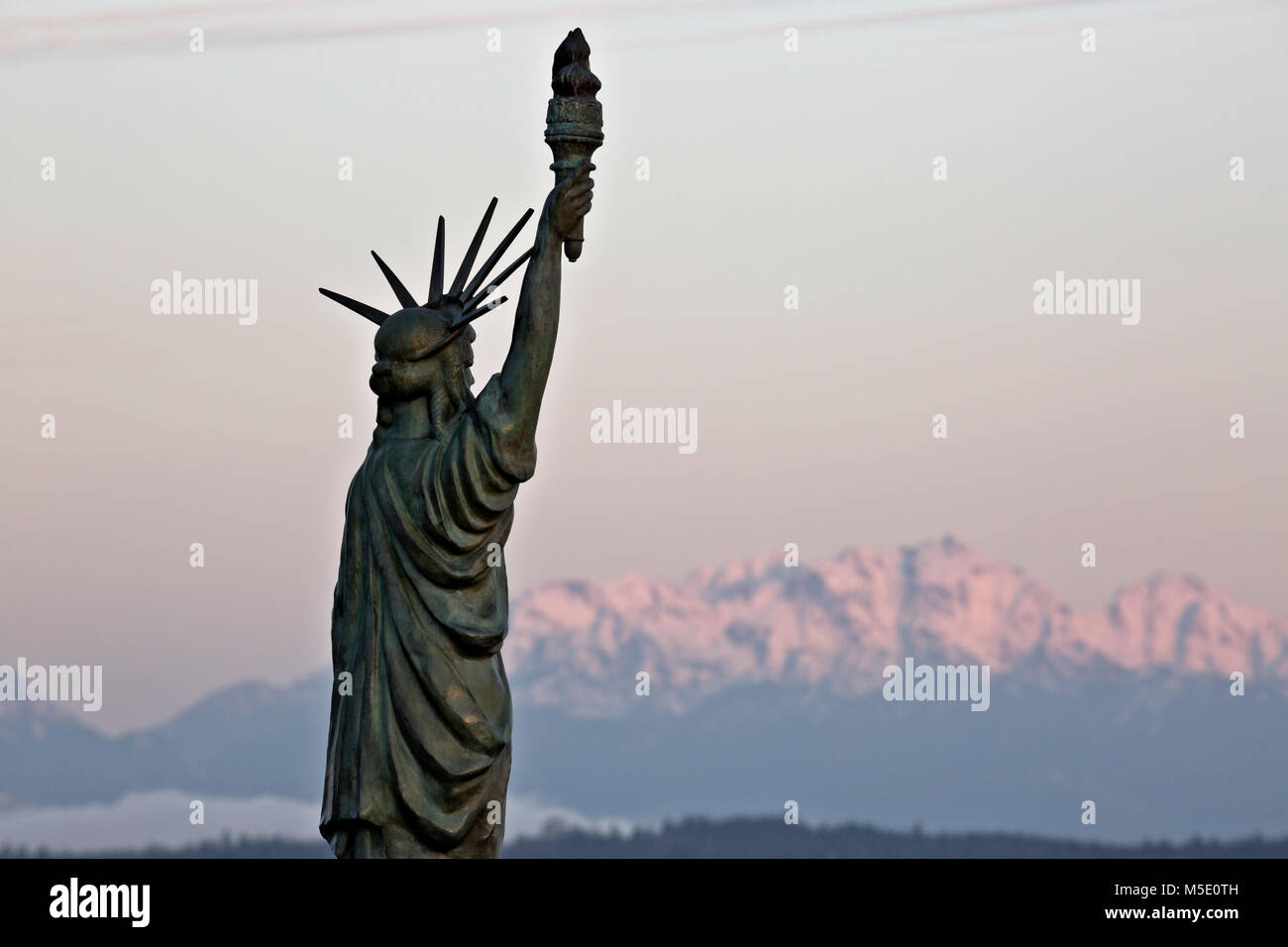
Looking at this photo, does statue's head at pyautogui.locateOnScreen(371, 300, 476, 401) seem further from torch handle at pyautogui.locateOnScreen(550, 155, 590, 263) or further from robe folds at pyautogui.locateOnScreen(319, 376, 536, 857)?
torch handle at pyautogui.locateOnScreen(550, 155, 590, 263)

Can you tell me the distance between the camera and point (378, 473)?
698 inches

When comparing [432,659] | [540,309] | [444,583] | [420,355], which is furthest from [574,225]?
[432,659]

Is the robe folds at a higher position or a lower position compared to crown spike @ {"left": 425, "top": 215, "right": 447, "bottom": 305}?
lower

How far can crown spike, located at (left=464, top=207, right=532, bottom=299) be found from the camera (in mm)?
17609

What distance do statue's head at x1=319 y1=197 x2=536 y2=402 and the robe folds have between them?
0.29 m

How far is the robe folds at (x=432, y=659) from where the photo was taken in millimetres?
17375

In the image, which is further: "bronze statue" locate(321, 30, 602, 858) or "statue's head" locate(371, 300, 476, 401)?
"statue's head" locate(371, 300, 476, 401)

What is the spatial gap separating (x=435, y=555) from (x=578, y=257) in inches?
70.5

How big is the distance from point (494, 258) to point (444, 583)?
1.81 metres

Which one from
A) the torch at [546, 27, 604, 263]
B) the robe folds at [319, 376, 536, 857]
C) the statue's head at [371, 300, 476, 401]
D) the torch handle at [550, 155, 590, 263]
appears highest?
the torch at [546, 27, 604, 263]

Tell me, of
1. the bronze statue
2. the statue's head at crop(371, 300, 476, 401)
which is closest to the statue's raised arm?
the bronze statue
